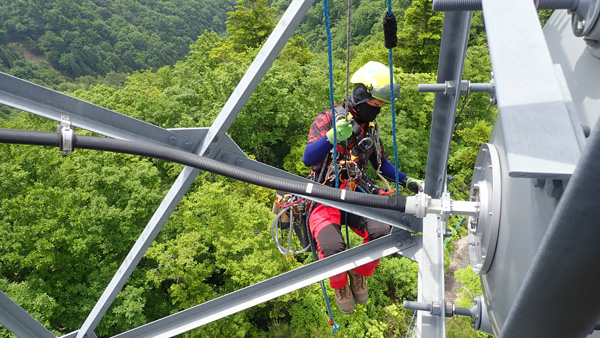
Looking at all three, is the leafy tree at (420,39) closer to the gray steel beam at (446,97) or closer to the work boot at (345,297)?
the work boot at (345,297)

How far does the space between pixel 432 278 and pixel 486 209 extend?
1.59 m

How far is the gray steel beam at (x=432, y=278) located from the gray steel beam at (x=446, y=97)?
0.30 metres

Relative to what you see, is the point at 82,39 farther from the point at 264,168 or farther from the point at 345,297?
the point at 264,168

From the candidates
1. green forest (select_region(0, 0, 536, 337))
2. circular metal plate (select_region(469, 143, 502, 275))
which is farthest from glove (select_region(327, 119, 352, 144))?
green forest (select_region(0, 0, 536, 337))

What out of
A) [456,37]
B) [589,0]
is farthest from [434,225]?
[589,0]

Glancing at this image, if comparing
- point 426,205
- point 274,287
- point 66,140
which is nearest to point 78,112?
point 66,140

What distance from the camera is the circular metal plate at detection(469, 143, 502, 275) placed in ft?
7.97

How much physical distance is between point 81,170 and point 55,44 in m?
89.6

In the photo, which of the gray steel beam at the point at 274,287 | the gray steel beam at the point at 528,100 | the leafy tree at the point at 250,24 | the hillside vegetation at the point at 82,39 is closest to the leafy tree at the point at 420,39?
the leafy tree at the point at 250,24

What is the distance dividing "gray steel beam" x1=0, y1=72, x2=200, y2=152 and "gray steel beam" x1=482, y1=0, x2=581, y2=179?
2.62 metres

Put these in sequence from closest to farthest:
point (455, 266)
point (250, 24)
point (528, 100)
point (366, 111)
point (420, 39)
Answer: point (528, 100) < point (366, 111) < point (455, 266) < point (420, 39) < point (250, 24)

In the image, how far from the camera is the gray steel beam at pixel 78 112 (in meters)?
3.14

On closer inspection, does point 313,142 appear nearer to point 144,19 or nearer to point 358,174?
point 358,174

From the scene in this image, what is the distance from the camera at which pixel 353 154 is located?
4.84 meters
